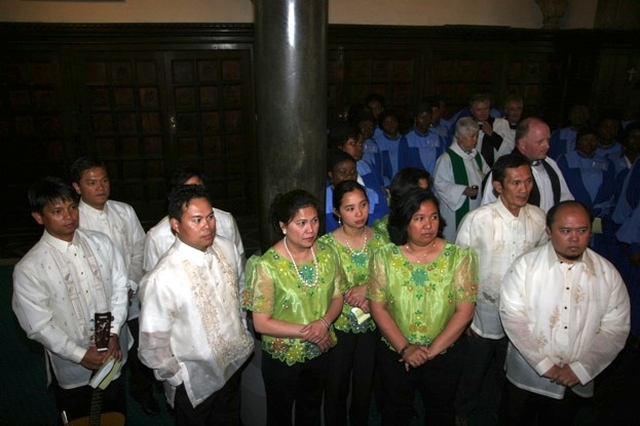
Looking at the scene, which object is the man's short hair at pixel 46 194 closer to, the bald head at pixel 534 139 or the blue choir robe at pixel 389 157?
the bald head at pixel 534 139

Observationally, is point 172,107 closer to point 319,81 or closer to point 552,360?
point 319,81

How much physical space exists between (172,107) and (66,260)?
488 cm

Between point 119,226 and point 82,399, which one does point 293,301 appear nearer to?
point 82,399

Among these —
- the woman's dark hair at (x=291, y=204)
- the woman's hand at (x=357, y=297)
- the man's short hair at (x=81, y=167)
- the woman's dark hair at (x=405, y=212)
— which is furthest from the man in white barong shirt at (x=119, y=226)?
the woman's dark hair at (x=405, y=212)

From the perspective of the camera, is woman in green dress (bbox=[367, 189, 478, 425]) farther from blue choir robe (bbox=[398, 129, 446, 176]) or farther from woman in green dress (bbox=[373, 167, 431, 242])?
blue choir robe (bbox=[398, 129, 446, 176])

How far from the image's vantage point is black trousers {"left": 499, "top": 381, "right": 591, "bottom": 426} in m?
2.55

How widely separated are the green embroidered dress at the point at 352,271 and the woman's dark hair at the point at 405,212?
0.77ft

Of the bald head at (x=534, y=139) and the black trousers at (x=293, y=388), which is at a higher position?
the bald head at (x=534, y=139)

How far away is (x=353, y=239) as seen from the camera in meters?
2.76

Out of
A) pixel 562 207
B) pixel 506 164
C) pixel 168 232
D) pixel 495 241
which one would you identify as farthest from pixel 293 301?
pixel 506 164

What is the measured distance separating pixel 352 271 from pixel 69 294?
152cm

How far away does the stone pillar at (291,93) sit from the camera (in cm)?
265

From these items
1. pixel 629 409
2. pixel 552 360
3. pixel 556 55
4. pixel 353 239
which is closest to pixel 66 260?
pixel 353 239

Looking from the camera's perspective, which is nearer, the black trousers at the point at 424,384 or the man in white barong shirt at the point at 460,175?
the black trousers at the point at 424,384
